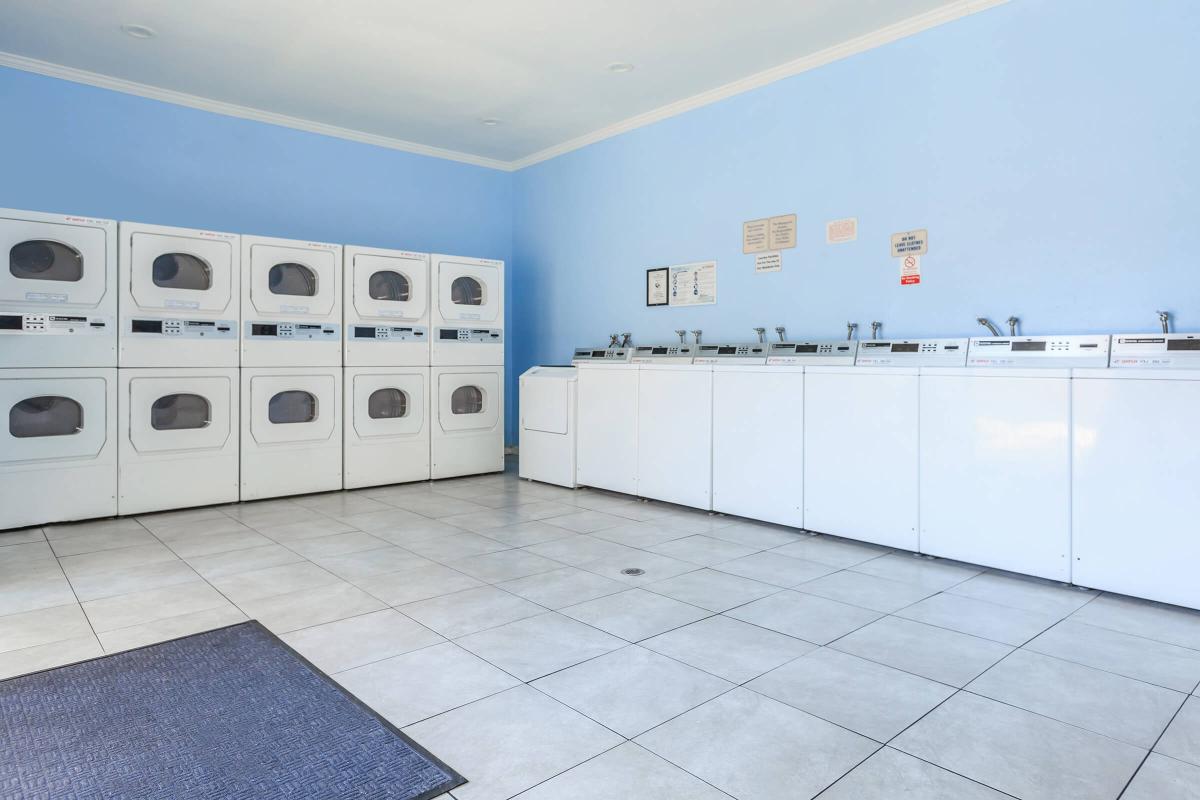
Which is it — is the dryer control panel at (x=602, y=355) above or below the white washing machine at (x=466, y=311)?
below

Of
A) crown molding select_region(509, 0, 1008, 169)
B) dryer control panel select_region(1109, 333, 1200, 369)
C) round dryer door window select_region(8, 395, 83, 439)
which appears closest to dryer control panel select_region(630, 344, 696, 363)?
crown molding select_region(509, 0, 1008, 169)

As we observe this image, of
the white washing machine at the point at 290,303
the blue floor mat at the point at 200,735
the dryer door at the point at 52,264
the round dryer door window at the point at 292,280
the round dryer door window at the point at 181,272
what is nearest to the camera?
the blue floor mat at the point at 200,735

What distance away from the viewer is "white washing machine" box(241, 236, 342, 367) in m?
4.90

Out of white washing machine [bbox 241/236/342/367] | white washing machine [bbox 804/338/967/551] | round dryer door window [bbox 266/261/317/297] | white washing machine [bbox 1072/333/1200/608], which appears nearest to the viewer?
white washing machine [bbox 1072/333/1200/608]

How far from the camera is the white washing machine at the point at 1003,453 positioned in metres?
3.21

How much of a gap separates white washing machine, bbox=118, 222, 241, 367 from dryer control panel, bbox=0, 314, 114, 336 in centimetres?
13

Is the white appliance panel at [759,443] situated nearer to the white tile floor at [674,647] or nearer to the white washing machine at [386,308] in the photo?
the white tile floor at [674,647]

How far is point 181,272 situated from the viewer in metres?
4.69

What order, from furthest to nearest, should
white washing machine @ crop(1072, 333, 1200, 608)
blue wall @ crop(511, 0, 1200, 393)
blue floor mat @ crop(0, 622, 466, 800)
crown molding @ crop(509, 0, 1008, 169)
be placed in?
crown molding @ crop(509, 0, 1008, 169), blue wall @ crop(511, 0, 1200, 393), white washing machine @ crop(1072, 333, 1200, 608), blue floor mat @ crop(0, 622, 466, 800)

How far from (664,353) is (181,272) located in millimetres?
3318

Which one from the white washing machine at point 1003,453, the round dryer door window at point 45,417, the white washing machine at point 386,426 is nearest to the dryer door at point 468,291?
the white washing machine at point 386,426

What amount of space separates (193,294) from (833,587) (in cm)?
423

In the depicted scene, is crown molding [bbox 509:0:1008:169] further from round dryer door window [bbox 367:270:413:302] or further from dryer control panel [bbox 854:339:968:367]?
round dryer door window [bbox 367:270:413:302]

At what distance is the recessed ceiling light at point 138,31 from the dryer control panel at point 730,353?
392 centimetres
